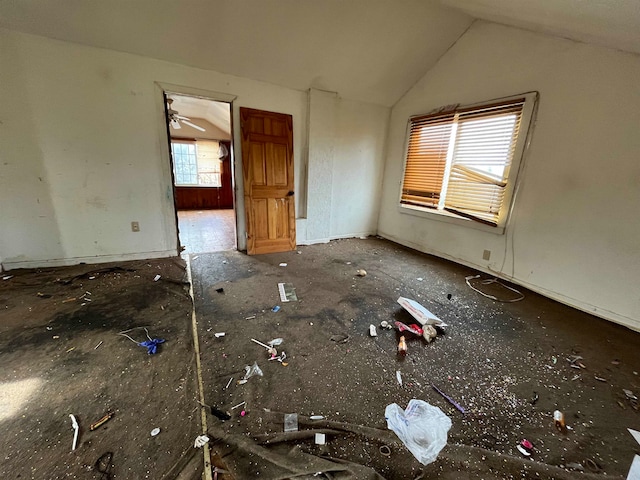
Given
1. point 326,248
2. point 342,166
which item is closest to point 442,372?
point 326,248

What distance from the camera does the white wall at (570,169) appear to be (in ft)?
7.61

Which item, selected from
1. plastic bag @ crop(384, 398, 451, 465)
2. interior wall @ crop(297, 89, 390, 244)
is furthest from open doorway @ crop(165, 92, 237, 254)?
plastic bag @ crop(384, 398, 451, 465)

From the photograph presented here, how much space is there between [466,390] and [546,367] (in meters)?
0.74

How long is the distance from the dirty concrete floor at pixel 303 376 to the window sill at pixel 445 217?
892 mm

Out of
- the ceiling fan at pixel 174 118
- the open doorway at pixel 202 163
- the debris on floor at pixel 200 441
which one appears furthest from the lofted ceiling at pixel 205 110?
the debris on floor at pixel 200 441

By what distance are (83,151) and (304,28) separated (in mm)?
2886

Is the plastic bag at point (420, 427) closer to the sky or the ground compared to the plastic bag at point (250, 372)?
closer to the sky

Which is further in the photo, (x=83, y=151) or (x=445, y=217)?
(x=445, y=217)

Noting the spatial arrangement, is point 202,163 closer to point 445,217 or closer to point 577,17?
point 445,217

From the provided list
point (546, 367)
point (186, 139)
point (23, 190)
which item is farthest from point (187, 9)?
point (186, 139)

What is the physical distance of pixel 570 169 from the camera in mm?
2631

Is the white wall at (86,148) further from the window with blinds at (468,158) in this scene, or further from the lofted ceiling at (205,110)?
the lofted ceiling at (205,110)

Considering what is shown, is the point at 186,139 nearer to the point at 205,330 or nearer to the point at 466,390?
the point at 205,330

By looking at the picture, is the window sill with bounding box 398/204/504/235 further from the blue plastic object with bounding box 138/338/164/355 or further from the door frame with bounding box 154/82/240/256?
the blue plastic object with bounding box 138/338/164/355
